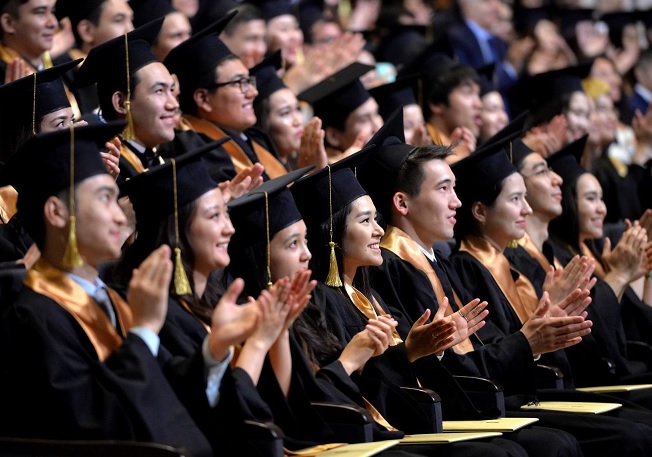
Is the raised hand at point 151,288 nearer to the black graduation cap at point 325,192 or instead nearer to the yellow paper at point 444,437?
the yellow paper at point 444,437

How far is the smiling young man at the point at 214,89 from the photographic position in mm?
6047

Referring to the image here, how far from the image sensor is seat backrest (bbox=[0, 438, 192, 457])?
3.29m

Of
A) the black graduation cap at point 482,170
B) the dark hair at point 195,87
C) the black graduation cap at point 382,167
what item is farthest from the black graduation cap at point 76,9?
Result: the black graduation cap at point 482,170

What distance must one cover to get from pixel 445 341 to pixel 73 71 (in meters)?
3.07

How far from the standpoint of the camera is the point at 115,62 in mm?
5320

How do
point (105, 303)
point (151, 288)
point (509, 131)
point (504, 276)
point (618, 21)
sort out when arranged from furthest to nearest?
point (618, 21)
point (509, 131)
point (504, 276)
point (105, 303)
point (151, 288)

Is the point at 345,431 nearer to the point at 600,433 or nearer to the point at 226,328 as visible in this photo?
the point at 226,328

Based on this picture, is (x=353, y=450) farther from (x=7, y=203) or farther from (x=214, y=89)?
(x=214, y=89)

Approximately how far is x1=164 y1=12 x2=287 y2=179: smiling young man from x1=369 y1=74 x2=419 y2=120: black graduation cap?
1468 mm

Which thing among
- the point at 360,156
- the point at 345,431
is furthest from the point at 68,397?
the point at 360,156

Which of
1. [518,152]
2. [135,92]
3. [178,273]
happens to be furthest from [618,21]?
[178,273]

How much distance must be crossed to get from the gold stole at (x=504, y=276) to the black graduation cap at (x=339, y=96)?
4.60 feet

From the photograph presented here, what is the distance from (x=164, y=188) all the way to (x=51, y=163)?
45 centimetres

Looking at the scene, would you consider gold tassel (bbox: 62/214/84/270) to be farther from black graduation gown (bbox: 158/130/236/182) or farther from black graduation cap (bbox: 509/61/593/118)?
black graduation cap (bbox: 509/61/593/118)
